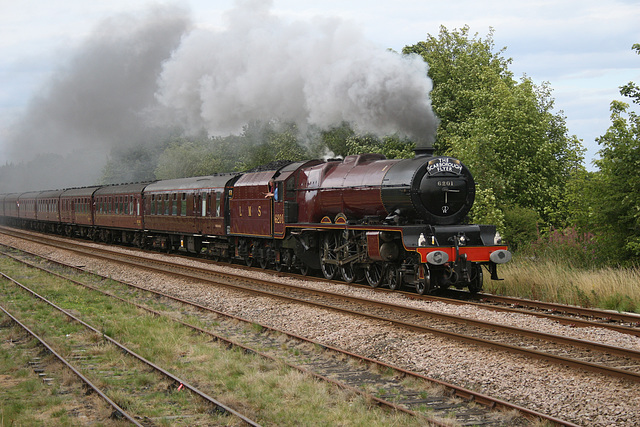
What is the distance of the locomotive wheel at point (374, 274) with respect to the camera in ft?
50.9

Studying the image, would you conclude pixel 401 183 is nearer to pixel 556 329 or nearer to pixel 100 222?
pixel 556 329

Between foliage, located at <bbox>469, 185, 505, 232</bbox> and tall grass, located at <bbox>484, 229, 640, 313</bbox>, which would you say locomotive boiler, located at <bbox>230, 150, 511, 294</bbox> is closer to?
tall grass, located at <bbox>484, 229, 640, 313</bbox>

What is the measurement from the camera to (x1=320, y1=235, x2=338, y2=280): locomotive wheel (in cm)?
1703

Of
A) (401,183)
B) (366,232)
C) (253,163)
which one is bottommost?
(366,232)

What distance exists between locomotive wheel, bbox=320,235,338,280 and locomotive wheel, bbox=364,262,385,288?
1068mm

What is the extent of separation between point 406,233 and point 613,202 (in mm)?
5972

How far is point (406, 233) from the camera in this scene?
13.6m

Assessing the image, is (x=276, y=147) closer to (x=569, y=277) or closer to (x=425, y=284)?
(x=425, y=284)

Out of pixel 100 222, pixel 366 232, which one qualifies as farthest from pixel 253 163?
pixel 366 232

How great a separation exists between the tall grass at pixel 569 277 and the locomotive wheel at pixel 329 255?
4.04 metres

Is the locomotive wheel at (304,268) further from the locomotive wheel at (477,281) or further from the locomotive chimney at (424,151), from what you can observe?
the locomotive wheel at (477,281)

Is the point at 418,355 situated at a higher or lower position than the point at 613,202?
lower

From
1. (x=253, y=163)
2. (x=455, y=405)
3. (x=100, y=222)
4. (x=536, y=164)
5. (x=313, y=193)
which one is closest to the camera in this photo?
(x=455, y=405)

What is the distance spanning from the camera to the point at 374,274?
53.1 feet
